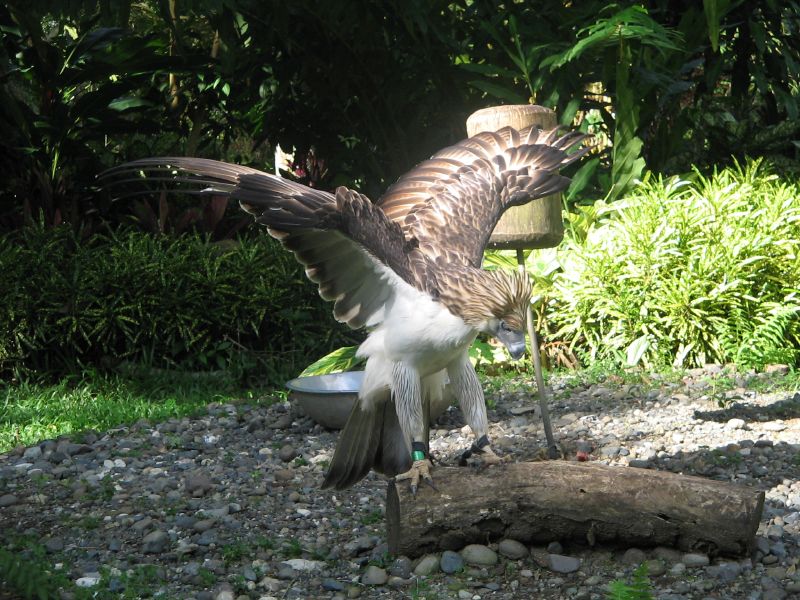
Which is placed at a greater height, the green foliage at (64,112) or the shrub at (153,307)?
the green foliage at (64,112)

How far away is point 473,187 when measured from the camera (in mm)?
3898

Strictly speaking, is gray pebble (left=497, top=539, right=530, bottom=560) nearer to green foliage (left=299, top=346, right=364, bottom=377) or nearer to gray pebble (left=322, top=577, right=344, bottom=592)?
gray pebble (left=322, top=577, right=344, bottom=592)

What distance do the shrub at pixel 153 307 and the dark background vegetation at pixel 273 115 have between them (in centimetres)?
2

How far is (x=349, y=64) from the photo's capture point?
25.8ft

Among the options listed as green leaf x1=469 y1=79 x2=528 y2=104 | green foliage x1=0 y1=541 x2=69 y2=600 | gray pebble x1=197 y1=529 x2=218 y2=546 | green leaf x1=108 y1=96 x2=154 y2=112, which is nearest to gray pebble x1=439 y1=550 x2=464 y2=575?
gray pebble x1=197 y1=529 x2=218 y2=546

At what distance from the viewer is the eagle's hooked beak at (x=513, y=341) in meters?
3.11

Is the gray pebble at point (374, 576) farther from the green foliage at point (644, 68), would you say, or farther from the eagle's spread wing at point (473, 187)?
the green foliage at point (644, 68)

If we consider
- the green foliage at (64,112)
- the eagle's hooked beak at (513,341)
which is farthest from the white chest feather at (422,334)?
the green foliage at (64,112)

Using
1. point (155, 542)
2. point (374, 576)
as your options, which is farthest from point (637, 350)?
point (155, 542)

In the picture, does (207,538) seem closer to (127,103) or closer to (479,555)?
(479,555)

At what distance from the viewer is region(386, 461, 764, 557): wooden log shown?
3072mm

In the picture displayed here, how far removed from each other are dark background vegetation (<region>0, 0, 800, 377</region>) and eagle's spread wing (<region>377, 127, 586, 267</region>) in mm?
1983

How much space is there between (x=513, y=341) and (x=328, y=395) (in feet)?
6.02

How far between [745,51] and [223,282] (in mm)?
5110
